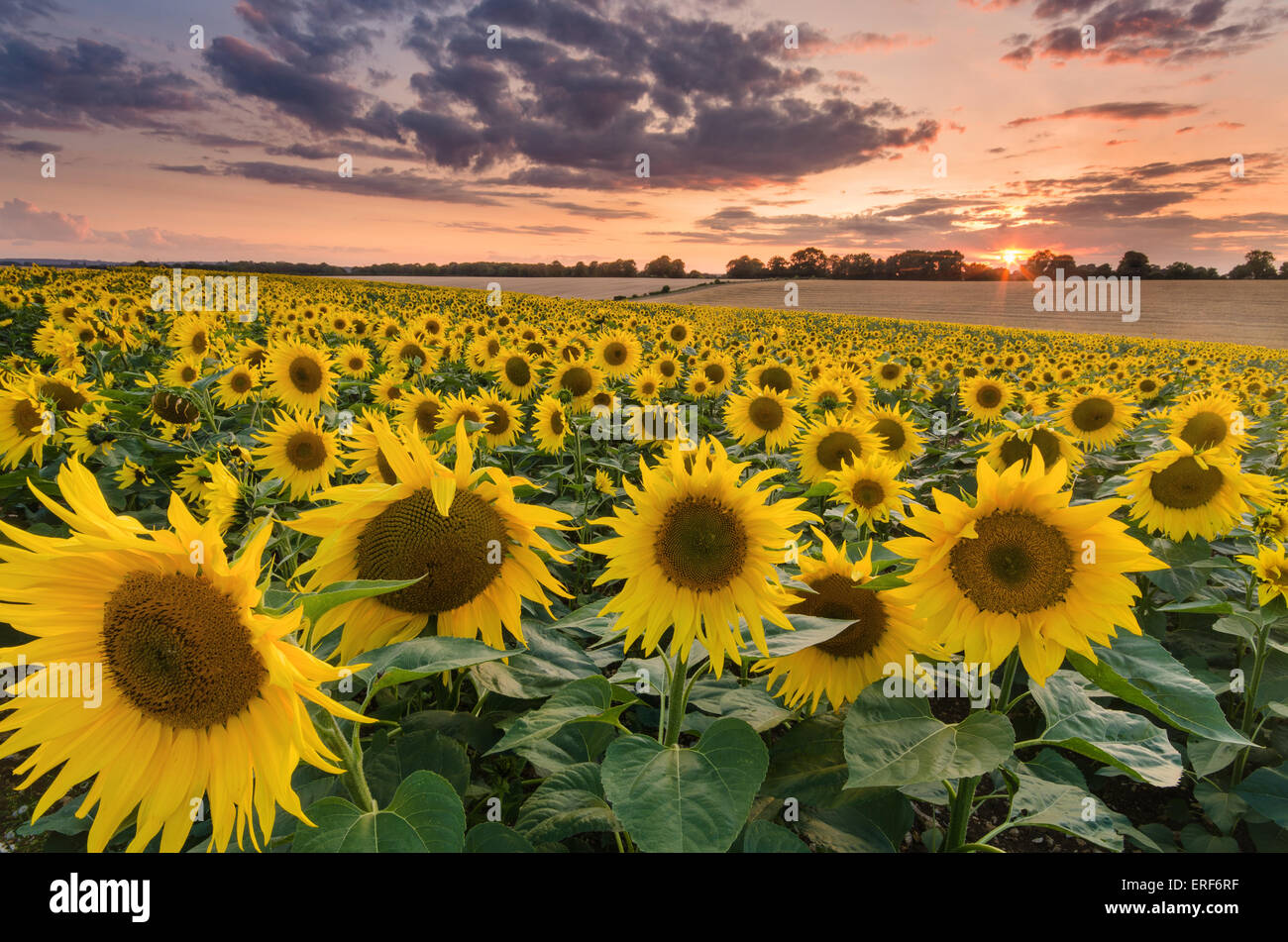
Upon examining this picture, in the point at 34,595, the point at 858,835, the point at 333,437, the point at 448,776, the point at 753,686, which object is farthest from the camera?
the point at 333,437

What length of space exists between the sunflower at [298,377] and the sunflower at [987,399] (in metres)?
7.80

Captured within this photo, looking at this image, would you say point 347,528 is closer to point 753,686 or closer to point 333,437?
point 753,686

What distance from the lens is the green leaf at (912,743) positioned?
5.57 feet

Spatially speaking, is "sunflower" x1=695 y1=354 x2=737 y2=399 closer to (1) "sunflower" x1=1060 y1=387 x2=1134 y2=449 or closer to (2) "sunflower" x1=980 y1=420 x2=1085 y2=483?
(1) "sunflower" x1=1060 y1=387 x2=1134 y2=449

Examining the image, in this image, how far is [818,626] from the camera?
2.03 meters

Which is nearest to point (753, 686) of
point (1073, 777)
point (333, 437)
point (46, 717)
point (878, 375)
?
point (1073, 777)

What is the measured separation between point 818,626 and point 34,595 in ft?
6.35

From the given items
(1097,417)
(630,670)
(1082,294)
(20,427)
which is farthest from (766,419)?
(1082,294)

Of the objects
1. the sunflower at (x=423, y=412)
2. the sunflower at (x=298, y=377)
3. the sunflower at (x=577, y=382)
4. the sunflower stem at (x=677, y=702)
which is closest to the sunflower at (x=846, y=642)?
the sunflower stem at (x=677, y=702)

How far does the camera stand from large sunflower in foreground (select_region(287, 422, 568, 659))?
72.1 inches

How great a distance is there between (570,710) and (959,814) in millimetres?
1372

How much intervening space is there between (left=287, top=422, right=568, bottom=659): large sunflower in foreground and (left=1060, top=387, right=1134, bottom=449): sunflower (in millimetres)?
6174

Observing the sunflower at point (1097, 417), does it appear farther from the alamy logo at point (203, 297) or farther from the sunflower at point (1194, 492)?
the alamy logo at point (203, 297)
